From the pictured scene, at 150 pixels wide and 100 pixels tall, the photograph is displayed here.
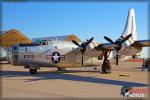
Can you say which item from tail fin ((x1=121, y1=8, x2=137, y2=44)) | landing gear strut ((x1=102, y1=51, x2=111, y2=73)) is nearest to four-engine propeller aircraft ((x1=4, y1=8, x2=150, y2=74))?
landing gear strut ((x1=102, y1=51, x2=111, y2=73))

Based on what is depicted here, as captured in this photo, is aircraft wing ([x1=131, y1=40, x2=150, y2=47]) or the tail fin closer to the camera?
aircraft wing ([x1=131, y1=40, x2=150, y2=47])

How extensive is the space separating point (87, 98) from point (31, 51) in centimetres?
1343

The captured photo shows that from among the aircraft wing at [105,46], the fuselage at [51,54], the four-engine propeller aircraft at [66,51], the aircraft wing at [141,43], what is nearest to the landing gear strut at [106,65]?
the four-engine propeller aircraft at [66,51]

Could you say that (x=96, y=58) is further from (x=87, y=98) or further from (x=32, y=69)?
(x=87, y=98)

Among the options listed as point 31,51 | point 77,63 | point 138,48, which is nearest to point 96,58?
point 77,63

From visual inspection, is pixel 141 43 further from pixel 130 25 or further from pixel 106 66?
pixel 130 25

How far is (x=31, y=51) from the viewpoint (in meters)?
24.7

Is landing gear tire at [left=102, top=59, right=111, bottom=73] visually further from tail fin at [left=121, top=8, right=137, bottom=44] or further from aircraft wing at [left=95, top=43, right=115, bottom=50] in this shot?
tail fin at [left=121, top=8, right=137, bottom=44]

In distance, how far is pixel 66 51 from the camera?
25.9 metres

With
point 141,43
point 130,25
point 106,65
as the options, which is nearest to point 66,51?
point 106,65

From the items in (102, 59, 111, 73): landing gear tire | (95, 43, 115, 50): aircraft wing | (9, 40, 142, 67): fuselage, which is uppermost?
(95, 43, 115, 50): aircraft wing

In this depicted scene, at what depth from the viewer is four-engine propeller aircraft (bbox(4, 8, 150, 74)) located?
23234 mm

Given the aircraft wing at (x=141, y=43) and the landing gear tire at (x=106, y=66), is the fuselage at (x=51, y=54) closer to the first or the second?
the aircraft wing at (x=141, y=43)

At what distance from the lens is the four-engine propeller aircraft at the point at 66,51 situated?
76.2 feet
